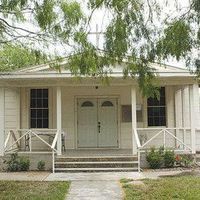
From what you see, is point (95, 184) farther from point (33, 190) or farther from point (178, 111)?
point (178, 111)

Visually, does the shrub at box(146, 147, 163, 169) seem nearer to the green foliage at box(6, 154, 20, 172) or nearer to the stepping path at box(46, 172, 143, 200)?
the stepping path at box(46, 172, 143, 200)

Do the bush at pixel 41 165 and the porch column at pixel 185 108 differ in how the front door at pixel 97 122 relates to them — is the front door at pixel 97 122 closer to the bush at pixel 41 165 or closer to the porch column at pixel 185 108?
the porch column at pixel 185 108

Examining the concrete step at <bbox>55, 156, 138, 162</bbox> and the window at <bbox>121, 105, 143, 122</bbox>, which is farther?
the window at <bbox>121, 105, 143, 122</bbox>

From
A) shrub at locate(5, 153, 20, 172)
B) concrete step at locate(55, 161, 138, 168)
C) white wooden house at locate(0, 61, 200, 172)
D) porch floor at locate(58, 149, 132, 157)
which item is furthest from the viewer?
white wooden house at locate(0, 61, 200, 172)

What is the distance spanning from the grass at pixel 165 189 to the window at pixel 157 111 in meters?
6.44

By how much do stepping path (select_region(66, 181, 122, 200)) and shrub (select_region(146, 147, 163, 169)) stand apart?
11.2 feet

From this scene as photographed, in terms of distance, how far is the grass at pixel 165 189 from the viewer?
1070cm

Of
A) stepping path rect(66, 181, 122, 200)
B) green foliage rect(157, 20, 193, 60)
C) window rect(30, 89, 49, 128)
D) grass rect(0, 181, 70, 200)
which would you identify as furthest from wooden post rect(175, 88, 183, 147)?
green foliage rect(157, 20, 193, 60)

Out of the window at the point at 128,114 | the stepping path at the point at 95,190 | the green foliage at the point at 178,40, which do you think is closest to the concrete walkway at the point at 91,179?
the stepping path at the point at 95,190

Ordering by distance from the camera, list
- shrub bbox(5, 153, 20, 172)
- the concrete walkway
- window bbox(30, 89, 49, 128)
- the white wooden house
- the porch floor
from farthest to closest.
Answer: window bbox(30, 89, 49, 128) → the white wooden house → the porch floor → shrub bbox(5, 153, 20, 172) → the concrete walkway

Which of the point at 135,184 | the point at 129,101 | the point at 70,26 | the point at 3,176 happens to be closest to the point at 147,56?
the point at 70,26

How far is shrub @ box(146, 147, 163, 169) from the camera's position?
1611 cm

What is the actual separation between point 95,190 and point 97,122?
27.1ft

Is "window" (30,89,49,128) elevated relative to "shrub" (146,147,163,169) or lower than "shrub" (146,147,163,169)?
elevated
